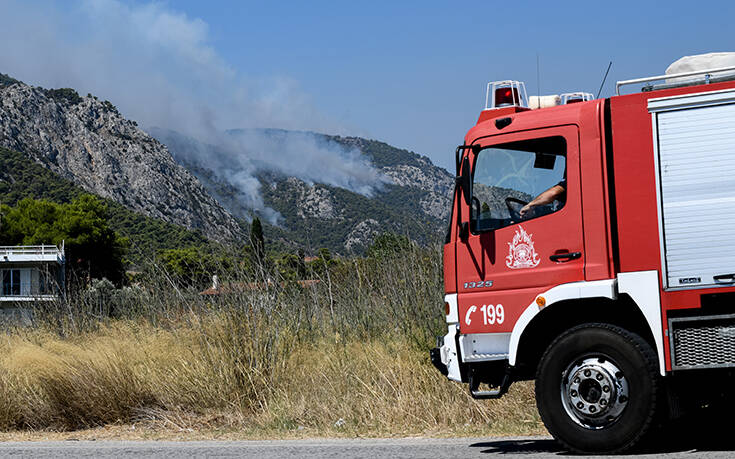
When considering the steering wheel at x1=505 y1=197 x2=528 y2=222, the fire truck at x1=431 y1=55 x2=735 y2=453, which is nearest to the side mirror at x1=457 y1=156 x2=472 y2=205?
the fire truck at x1=431 y1=55 x2=735 y2=453

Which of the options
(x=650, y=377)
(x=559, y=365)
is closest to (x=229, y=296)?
(x=559, y=365)

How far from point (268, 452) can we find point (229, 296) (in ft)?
12.4

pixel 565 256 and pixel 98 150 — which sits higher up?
pixel 98 150

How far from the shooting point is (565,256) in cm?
732

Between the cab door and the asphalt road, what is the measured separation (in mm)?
1051

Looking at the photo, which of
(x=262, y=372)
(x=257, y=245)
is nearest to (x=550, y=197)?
(x=262, y=372)

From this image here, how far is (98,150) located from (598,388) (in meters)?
172

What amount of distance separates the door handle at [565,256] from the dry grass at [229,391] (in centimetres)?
253

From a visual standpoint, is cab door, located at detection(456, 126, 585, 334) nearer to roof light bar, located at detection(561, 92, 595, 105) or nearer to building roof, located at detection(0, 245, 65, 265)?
roof light bar, located at detection(561, 92, 595, 105)

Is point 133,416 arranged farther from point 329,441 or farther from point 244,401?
point 329,441

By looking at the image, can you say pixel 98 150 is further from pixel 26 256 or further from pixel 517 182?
pixel 517 182

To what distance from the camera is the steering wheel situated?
782cm

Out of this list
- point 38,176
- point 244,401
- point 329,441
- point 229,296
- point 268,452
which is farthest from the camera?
point 38,176

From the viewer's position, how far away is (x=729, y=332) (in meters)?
6.64
